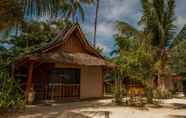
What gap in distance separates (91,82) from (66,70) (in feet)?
8.13

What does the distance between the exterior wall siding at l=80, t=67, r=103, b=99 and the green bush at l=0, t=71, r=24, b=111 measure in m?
8.01

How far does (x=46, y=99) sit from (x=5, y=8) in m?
7.32

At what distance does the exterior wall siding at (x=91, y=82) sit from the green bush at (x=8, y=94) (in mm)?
8007

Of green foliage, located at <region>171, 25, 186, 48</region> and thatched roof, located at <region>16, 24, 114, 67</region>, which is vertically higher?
green foliage, located at <region>171, 25, 186, 48</region>

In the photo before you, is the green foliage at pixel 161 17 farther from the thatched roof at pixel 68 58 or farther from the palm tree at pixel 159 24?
the thatched roof at pixel 68 58

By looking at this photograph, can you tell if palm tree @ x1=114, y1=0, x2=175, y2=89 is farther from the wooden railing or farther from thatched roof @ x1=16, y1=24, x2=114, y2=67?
the wooden railing

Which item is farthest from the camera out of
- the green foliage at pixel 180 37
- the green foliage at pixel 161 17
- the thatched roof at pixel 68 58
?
the green foliage at pixel 180 37

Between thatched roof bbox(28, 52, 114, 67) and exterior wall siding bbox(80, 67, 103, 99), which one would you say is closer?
thatched roof bbox(28, 52, 114, 67)

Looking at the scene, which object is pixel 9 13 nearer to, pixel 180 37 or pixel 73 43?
pixel 73 43

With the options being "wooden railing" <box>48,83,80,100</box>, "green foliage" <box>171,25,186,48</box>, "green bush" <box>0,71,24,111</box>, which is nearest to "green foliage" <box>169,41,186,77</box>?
"green foliage" <box>171,25,186,48</box>

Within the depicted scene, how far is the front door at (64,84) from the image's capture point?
16.9m

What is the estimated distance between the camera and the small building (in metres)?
16.2

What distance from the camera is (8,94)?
10250mm

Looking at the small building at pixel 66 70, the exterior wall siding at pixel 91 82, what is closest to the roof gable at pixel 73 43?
the small building at pixel 66 70
